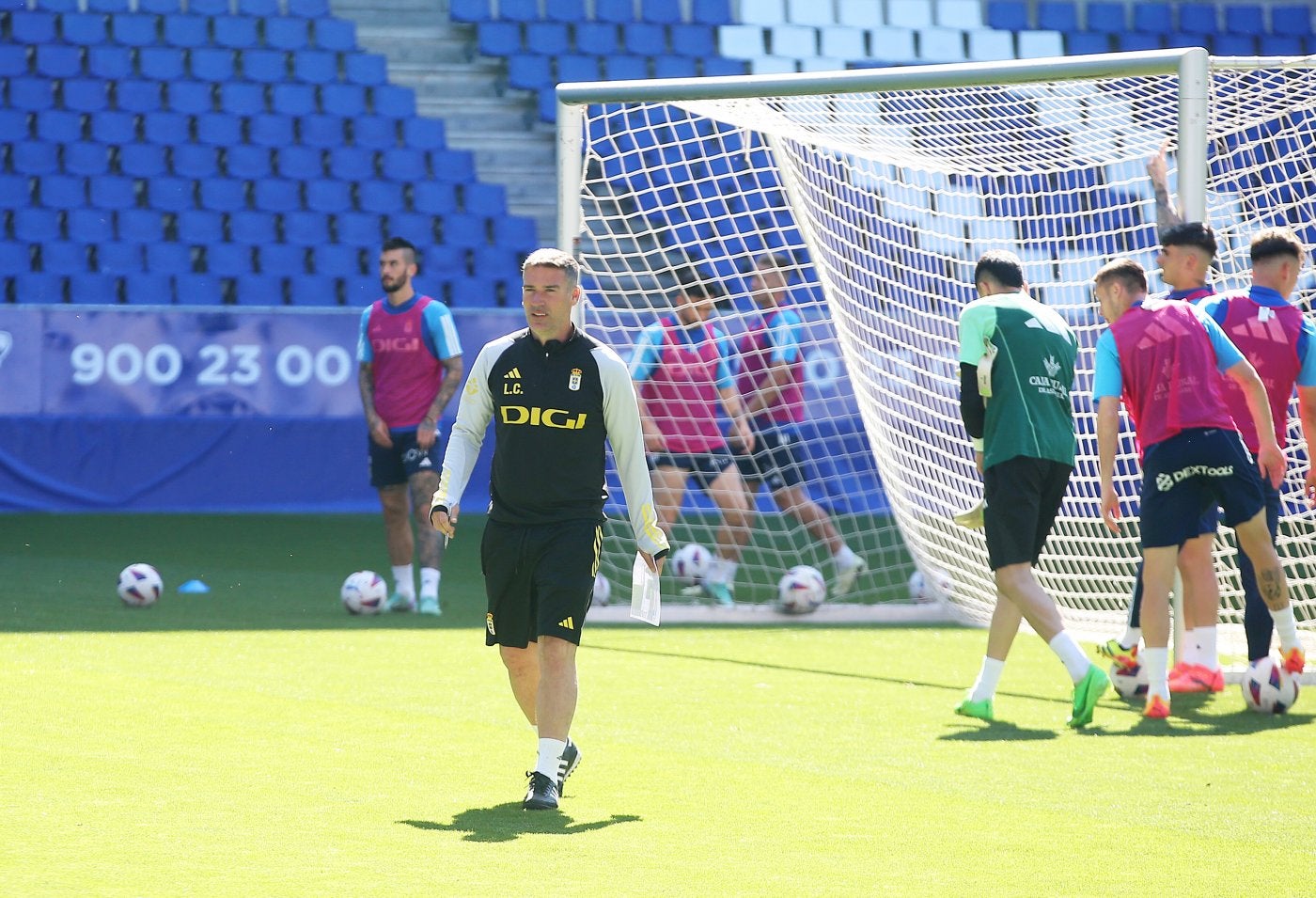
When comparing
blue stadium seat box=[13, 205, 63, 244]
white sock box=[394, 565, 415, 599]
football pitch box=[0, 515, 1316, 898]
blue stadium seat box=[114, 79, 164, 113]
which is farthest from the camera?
blue stadium seat box=[114, 79, 164, 113]

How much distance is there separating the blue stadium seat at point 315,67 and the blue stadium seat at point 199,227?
6.30 ft

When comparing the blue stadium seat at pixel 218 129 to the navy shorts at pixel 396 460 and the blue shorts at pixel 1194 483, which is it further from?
the blue shorts at pixel 1194 483

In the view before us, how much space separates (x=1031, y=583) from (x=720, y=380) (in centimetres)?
432

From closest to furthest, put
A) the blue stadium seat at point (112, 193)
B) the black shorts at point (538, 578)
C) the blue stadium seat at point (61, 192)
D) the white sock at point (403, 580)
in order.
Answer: the black shorts at point (538, 578)
the white sock at point (403, 580)
the blue stadium seat at point (61, 192)
the blue stadium seat at point (112, 193)

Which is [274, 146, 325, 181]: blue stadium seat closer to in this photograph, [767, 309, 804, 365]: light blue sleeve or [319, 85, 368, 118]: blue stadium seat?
[319, 85, 368, 118]: blue stadium seat

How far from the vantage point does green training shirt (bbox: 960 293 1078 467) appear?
7.08 metres

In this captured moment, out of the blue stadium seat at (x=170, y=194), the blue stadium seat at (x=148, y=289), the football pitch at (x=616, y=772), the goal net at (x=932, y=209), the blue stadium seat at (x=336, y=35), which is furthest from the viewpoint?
the blue stadium seat at (x=336, y=35)

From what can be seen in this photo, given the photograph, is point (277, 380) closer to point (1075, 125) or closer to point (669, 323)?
point (669, 323)

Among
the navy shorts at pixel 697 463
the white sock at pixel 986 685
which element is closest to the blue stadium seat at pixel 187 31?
the navy shorts at pixel 697 463

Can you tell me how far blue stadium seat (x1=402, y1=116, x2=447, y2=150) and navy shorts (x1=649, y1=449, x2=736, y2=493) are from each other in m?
8.22

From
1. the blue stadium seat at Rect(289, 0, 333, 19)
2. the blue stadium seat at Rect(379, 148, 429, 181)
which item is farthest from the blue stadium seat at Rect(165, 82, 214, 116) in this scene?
the blue stadium seat at Rect(379, 148, 429, 181)

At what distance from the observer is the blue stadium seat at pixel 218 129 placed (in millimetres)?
17594

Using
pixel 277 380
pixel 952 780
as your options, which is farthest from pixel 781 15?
pixel 952 780

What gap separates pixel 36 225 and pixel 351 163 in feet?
10.2
